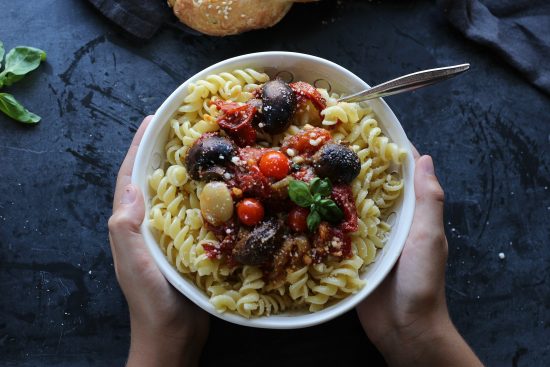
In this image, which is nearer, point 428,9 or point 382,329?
point 382,329

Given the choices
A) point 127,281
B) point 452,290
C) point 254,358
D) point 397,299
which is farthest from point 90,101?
point 452,290

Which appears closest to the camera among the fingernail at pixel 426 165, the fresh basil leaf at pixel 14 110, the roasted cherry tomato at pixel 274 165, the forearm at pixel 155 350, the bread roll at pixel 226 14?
the roasted cherry tomato at pixel 274 165

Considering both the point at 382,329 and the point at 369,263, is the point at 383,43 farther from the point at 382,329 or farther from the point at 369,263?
the point at 382,329

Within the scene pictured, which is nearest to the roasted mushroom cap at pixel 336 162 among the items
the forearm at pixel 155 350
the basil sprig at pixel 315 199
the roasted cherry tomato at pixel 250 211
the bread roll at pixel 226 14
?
the basil sprig at pixel 315 199

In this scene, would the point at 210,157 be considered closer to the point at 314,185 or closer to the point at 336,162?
the point at 314,185

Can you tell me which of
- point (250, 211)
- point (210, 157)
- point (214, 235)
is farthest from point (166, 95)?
point (250, 211)

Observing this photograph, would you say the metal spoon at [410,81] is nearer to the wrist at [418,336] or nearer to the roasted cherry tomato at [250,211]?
the roasted cherry tomato at [250,211]
